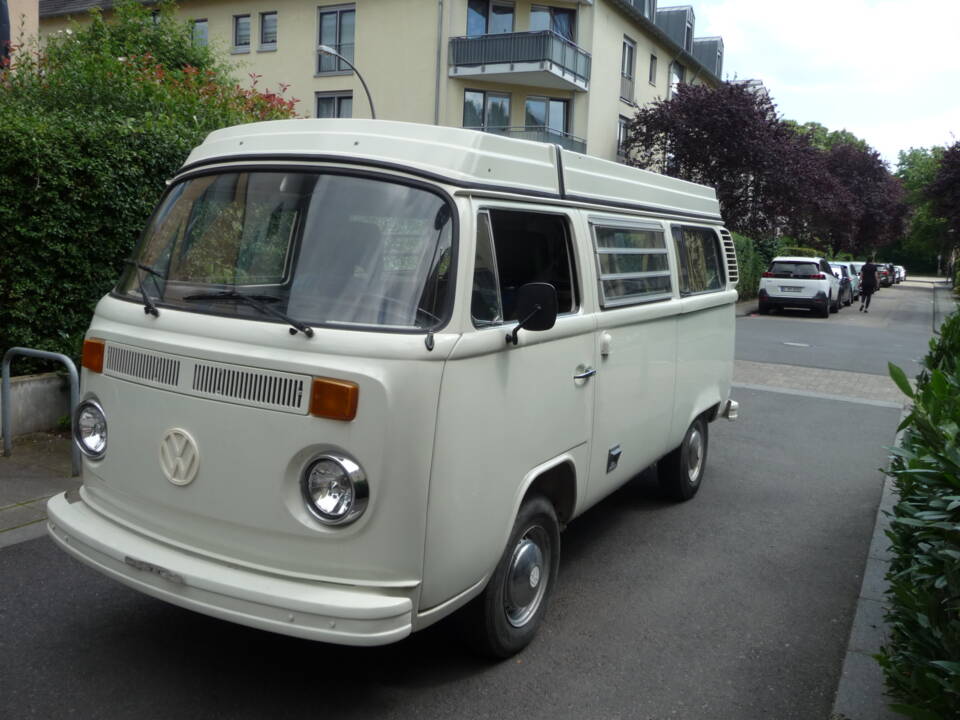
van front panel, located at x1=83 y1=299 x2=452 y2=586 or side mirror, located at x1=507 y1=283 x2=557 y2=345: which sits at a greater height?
side mirror, located at x1=507 y1=283 x2=557 y2=345

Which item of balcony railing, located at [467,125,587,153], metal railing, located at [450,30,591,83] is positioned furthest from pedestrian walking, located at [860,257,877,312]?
metal railing, located at [450,30,591,83]

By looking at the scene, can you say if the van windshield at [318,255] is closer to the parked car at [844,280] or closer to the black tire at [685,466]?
the black tire at [685,466]

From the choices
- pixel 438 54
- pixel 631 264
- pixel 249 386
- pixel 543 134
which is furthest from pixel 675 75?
pixel 249 386

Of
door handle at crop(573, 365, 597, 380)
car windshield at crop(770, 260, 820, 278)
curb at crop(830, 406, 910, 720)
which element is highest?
car windshield at crop(770, 260, 820, 278)

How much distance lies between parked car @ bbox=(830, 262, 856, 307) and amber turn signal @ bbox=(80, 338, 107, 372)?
30936mm

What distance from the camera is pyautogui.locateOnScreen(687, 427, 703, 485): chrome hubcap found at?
6.79 metres

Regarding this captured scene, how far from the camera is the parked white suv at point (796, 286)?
1064 inches

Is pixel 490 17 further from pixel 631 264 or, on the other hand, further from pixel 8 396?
pixel 631 264

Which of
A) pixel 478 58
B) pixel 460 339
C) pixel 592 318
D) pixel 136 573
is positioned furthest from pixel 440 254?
pixel 478 58

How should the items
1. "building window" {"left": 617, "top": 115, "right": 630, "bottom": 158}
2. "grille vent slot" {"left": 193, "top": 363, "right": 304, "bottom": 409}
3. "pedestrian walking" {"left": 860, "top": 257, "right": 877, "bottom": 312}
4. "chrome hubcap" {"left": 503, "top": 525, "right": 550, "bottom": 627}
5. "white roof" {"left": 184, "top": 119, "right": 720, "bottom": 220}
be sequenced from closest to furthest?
"grille vent slot" {"left": 193, "top": 363, "right": 304, "bottom": 409} → "white roof" {"left": 184, "top": 119, "right": 720, "bottom": 220} → "chrome hubcap" {"left": 503, "top": 525, "right": 550, "bottom": 627} → "pedestrian walking" {"left": 860, "top": 257, "right": 877, "bottom": 312} → "building window" {"left": 617, "top": 115, "right": 630, "bottom": 158}

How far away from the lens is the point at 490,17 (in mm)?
33438

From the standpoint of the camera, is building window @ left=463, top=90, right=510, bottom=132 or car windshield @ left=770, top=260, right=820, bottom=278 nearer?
Result: car windshield @ left=770, top=260, right=820, bottom=278

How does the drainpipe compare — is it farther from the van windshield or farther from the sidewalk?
the van windshield

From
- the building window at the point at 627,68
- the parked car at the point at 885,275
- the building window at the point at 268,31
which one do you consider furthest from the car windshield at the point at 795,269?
the parked car at the point at 885,275
